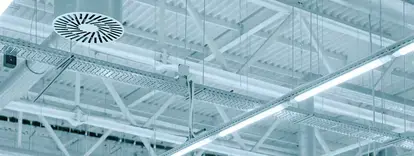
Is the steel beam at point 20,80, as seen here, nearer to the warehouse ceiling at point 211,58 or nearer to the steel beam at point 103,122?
the warehouse ceiling at point 211,58

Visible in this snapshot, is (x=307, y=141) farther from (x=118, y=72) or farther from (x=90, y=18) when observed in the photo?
(x=90, y=18)

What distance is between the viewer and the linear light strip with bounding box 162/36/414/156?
9.50 meters

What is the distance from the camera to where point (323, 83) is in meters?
10.6

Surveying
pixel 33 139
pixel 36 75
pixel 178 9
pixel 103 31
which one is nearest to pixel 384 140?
pixel 178 9

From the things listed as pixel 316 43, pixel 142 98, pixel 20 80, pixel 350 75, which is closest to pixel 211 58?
pixel 316 43

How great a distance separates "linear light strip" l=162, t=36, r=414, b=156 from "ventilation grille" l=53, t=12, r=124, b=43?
3.96 metres

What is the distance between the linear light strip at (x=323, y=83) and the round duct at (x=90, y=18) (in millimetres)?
3946

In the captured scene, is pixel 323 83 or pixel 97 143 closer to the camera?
pixel 323 83

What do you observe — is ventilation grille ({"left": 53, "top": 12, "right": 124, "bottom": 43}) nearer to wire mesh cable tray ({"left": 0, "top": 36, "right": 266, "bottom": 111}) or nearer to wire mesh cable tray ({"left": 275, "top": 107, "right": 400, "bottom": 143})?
wire mesh cable tray ({"left": 0, "top": 36, "right": 266, "bottom": 111})

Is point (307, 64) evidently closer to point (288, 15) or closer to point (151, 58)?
point (288, 15)

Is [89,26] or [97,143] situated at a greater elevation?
[97,143]

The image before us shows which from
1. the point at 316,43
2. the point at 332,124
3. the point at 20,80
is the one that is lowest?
the point at 332,124

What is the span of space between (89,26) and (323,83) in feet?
15.1

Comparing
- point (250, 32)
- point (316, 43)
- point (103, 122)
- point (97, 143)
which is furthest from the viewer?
point (97, 143)
